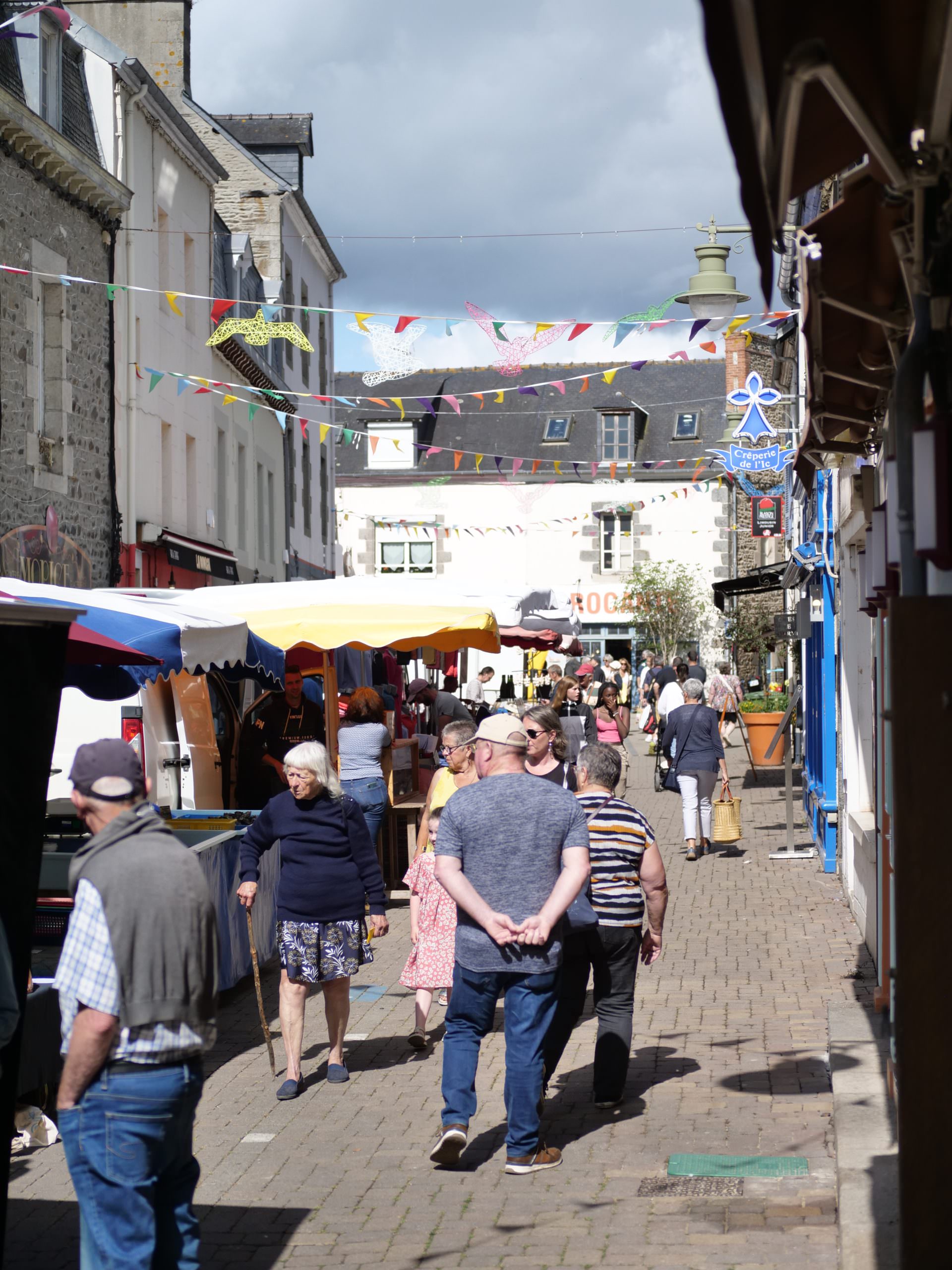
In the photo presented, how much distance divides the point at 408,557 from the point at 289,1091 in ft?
128

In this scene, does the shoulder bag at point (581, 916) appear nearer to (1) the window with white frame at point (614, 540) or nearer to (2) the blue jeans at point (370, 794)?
(2) the blue jeans at point (370, 794)

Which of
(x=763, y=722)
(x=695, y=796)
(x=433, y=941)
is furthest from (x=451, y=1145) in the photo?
(x=763, y=722)

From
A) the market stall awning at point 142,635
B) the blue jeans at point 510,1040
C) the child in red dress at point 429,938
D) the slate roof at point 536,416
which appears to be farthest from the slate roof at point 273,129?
the blue jeans at point 510,1040

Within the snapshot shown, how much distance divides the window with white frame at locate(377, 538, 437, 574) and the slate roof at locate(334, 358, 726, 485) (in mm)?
1927

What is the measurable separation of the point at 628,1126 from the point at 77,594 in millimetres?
4208

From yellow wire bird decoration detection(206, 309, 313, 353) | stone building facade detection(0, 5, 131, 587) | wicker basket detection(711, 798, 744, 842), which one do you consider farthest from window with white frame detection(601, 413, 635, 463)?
wicker basket detection(711, 798, 744, 842)

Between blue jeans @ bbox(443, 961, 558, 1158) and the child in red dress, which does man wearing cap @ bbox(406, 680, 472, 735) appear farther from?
blue jeans @ bbox(443, 961, 558, 1158)

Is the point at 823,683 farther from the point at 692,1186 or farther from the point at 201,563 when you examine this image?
the point at 201,563

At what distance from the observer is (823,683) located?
Answer: 14.6 m

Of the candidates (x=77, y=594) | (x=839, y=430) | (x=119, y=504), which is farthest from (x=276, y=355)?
(x=839, y=430)

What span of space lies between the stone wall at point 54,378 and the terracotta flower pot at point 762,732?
897cm

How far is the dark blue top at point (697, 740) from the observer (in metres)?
15.0

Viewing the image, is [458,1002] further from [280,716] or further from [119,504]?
[119,504]

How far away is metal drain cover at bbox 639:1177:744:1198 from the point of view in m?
5.46
